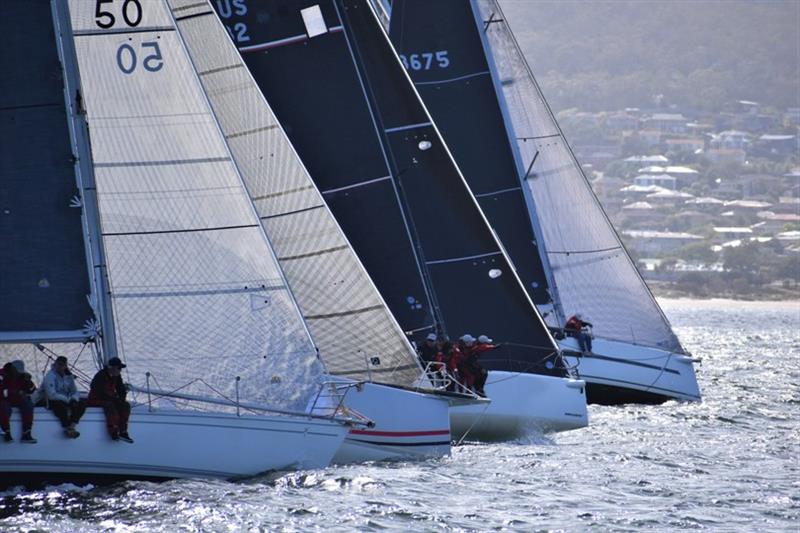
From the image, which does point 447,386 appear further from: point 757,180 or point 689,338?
point 757,180

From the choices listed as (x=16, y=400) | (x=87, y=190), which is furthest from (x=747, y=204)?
(x=16, y=400)

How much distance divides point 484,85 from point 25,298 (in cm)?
1126

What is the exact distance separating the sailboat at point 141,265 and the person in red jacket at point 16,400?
82mm

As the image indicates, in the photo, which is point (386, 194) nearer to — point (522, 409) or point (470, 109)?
point (522, 409)

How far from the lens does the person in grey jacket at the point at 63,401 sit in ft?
45.1

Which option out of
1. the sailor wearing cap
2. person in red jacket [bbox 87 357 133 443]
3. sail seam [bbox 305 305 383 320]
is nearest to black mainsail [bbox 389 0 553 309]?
the sailor wearing cap

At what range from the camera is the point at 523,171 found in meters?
24.2

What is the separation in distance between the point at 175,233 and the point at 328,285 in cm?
253

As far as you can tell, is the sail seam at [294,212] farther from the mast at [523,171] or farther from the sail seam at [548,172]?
the sail seam at [548,172]

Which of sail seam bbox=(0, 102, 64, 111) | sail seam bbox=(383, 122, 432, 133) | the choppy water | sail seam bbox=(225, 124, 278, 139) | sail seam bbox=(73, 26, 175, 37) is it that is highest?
sail seam bbox=(73, 26, 175, 37)

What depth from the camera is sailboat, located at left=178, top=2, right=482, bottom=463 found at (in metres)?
16.4

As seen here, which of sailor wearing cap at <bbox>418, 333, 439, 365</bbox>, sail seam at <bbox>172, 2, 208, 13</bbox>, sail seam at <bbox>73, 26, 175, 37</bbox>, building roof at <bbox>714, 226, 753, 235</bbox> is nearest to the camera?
sail seam at <bbox>73, 26, 175, 37</bbox>

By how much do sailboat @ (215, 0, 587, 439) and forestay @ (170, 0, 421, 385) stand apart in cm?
188

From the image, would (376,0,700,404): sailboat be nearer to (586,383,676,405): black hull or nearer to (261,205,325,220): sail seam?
(586,383,676,405): black hull
